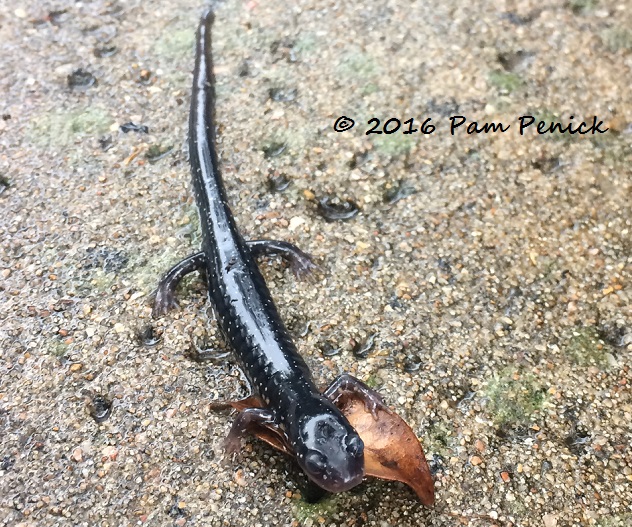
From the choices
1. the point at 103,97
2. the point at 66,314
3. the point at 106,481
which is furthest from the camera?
the point at 103,97

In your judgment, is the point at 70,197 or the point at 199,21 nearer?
the point at 70,197

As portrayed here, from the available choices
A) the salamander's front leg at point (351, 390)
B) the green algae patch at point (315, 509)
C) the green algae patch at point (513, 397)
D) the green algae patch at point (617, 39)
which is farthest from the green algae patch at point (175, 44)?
the green algae patch at point (315, 509)

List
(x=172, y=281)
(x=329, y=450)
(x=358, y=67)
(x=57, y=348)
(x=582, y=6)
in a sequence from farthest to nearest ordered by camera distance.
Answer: (x=582, y=6) < (x=358, y=67) < (x=172, y=281) < (x=57, y=348) < (x=329, y=450)

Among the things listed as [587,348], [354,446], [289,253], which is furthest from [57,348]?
[587,348]

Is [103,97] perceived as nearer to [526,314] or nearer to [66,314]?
[66,314]

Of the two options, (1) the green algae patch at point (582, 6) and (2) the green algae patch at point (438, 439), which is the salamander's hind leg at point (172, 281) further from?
(1) the green algae patch at point (582, 6)

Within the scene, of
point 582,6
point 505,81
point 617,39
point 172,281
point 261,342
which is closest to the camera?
point 261,342

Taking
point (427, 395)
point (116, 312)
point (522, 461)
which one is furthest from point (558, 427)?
point (116, 312)

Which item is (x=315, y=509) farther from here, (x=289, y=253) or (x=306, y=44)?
(x=306, y=44)
